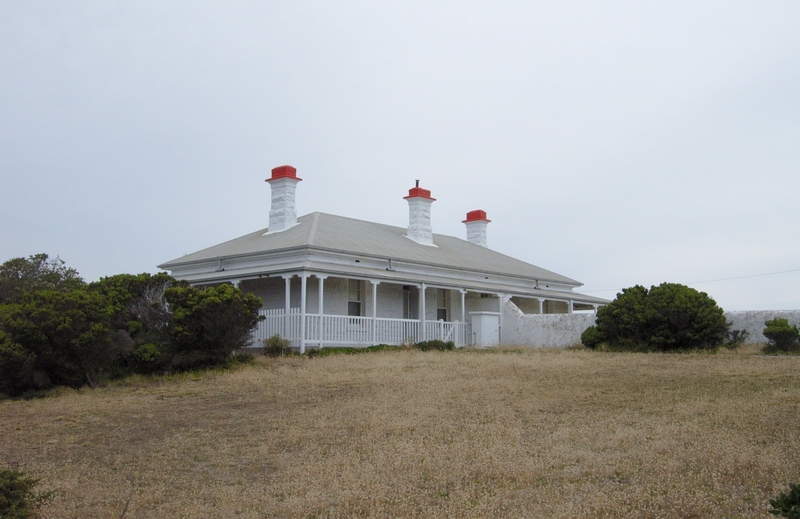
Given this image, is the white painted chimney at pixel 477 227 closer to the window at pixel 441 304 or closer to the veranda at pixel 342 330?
the window at pixel 441 304

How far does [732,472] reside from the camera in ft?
26.2

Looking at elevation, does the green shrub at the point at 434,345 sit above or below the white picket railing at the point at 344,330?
below

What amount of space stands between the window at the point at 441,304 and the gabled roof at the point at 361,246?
4.06ft

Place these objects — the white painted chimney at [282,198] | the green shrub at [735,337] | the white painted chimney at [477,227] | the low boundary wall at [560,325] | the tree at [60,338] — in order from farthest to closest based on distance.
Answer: the white painted chimney at [477,227], the white painted chimney at [282,198], the low boundary wall at [560,325], the green shrub at [735,337], the tree at [60,338]

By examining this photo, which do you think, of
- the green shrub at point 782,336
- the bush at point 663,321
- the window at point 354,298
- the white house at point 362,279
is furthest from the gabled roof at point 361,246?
the green shrub at point 782,336

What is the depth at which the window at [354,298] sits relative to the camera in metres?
26.1

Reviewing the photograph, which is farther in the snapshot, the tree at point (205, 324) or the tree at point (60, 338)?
the tree at point (205, 324)

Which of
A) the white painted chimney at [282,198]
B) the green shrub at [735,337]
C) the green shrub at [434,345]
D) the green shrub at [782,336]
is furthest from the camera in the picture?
the white painted chimney at [282,198]

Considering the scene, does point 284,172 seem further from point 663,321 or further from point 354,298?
point 663,321

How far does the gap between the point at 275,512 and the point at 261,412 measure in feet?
18.3

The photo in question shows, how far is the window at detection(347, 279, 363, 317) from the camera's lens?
26109 millimetres

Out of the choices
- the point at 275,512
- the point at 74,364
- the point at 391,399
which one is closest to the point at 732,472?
the point at 275,512

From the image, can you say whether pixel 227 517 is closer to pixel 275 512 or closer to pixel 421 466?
pixel 275 512

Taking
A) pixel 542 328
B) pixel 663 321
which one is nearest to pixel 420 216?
pixel 542 328
